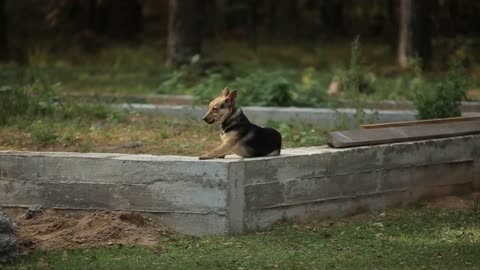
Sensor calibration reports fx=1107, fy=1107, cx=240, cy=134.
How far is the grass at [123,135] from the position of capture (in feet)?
37.8

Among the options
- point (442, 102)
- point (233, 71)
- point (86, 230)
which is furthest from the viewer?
point (233, 71)

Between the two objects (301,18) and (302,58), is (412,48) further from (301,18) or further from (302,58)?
(301,18)

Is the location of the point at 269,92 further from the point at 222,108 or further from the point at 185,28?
the point at 185,28

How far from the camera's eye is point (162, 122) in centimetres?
1358

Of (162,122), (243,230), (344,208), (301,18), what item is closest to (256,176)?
(243,230)

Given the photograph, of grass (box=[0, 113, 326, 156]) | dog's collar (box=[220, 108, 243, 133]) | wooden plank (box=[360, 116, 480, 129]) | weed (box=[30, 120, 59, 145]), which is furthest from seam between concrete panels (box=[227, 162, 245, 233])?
weed (box=[30, 120, 59, 145])

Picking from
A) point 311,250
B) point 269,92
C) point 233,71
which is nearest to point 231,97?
point 311,250

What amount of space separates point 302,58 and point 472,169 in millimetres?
14464

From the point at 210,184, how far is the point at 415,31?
1258cm

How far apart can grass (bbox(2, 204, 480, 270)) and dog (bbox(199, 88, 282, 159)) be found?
0.72 meters

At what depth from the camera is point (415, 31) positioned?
21.3 metres

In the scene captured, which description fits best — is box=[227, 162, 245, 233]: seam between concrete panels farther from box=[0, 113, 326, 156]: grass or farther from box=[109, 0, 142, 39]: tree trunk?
box=[109, 0, 142, 39]: tree trunk

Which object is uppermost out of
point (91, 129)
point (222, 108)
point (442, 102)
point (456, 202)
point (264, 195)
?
point (222, 108)

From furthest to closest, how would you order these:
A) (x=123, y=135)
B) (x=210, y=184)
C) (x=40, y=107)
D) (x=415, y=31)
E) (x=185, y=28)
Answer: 1. (x=185, y=28)
2. (x=415, y=31)
3. (x=40, y=107)
4. (x=123, y=135)
5. (x=210, y=184)
